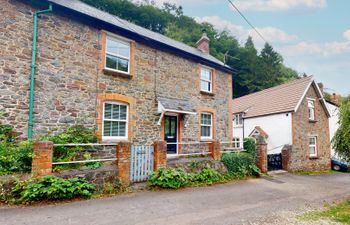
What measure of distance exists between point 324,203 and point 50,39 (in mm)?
11877

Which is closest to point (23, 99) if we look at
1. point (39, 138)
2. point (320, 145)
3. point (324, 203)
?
point (39, 138)

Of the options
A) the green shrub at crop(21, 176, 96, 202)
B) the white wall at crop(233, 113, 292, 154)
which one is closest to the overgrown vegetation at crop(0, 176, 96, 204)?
the green shrub at crop(21, 176, 96, 202)

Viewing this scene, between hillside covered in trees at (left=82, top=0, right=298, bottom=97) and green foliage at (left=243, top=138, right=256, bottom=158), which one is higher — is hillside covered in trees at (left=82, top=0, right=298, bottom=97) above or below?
above

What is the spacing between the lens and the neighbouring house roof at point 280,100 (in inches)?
717

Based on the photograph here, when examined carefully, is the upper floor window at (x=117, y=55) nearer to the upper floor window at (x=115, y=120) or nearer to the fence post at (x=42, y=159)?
the upper floor window at (x=115, y=120)

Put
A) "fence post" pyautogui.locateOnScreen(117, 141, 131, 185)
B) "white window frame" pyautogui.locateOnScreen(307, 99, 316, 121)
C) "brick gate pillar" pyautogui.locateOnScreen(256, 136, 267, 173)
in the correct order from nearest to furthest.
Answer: "fence post" pyautogui.locateOnScreen(117, 141, 131, 185), "brick gate pillar" pyautogui.locateOnScreen(256, 136, 267, 173), "white window frame" pyautogui.locateOnScreen(307, 99, 316, 121)

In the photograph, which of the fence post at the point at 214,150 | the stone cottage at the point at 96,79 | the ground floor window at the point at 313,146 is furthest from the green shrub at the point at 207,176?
the ground floor window at the point at 313,146

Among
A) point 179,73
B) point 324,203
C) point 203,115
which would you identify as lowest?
point 324,203

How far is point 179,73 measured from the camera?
44.2 feet

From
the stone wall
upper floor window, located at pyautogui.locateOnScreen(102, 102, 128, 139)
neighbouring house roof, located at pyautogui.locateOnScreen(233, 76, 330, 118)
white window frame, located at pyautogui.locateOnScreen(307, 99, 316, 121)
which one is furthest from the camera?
white window frame, located at pyautogui.locateOnScreen(307, 99, 316, 121)

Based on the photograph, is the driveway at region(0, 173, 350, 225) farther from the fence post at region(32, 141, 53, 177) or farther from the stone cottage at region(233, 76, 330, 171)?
the stone cottage at region(233, 76, 330, 171)

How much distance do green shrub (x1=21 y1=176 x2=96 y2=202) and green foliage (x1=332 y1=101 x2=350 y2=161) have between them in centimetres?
928

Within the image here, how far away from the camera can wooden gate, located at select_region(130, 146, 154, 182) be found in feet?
28.6

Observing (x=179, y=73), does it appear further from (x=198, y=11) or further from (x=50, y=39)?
(x=50, y=39)
